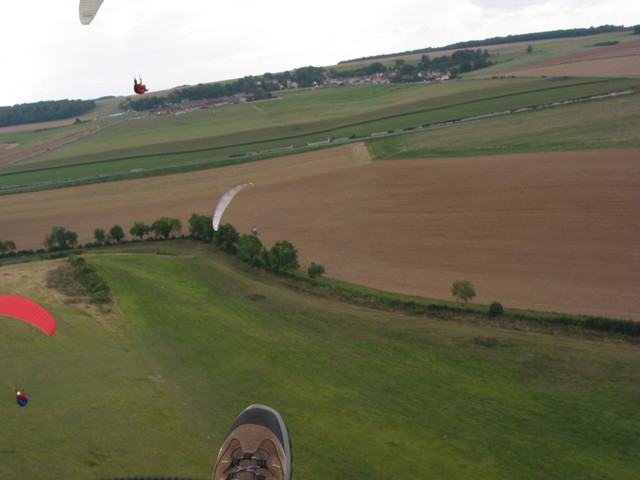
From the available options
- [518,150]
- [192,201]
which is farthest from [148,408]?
[518,150]

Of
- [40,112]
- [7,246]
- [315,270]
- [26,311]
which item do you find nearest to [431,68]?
[40,112]

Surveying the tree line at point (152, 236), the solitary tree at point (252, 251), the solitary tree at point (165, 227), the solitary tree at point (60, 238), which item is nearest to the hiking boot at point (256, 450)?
the solitary tree at point (252, 251)

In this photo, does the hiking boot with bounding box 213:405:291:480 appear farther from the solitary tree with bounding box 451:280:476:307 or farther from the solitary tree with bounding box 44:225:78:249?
the solitary tree with bounding box 44:225:78:249

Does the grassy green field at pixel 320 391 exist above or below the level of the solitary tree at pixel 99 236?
below

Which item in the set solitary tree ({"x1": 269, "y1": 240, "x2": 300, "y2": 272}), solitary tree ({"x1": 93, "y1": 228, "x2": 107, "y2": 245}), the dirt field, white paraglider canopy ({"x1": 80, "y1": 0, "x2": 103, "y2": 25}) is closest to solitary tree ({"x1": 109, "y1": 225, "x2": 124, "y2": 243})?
solitary tree ({"x1": 93, "y1": 228, "x2": 107, "y2": 245})

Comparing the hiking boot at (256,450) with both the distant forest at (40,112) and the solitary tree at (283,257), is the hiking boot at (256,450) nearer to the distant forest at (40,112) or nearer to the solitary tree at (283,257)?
the solitary tree at (283,257)

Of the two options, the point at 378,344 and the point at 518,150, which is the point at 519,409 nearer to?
the point at 378,344
